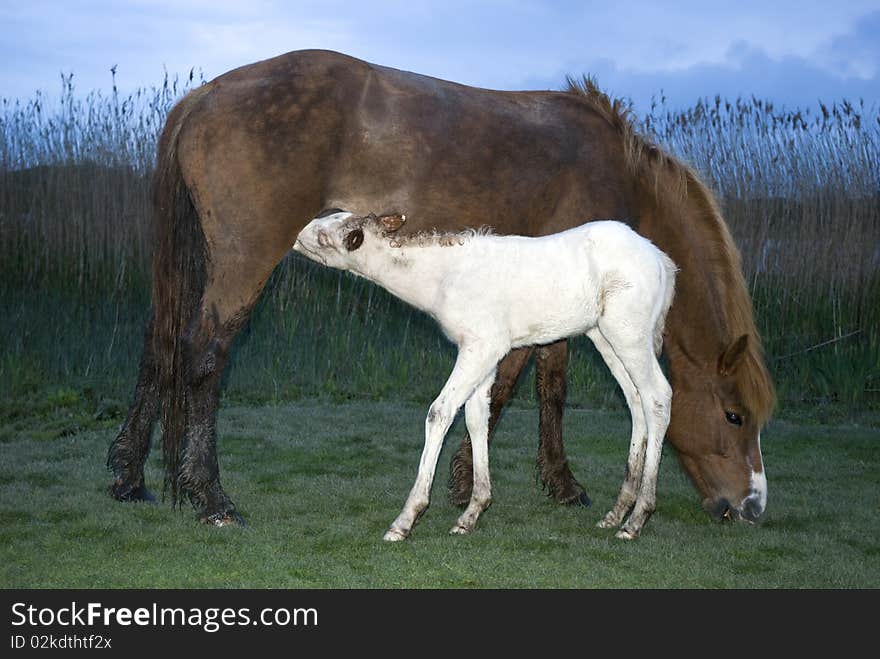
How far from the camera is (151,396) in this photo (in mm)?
5062

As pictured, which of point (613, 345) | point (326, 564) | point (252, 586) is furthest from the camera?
point (613, 345)

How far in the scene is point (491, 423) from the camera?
5.34m

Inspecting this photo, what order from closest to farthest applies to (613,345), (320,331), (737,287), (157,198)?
(613,345), (157,198), (737,287), (320,331)

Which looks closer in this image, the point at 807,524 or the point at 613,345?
the point at 613,345

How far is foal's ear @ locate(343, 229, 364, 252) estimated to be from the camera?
4.41 meters

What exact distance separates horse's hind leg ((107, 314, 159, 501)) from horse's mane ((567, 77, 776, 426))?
273 centimetres

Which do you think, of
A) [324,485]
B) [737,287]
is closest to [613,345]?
[737,287]

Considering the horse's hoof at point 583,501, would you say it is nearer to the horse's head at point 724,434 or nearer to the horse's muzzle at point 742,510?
the horse's head at point 724,434

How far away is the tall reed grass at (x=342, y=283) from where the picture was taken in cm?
876

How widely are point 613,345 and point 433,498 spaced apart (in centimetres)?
143

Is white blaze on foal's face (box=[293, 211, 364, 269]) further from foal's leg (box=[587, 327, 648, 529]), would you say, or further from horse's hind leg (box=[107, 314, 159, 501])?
foal's leg (box=[587, 327, 648, 529])

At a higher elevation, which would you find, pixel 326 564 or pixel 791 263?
pixel 791 263

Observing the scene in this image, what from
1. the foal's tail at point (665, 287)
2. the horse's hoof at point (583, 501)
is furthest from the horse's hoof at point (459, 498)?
the foal's tail at point (665, 287)

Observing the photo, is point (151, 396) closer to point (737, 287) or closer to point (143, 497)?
point (143, 497)
